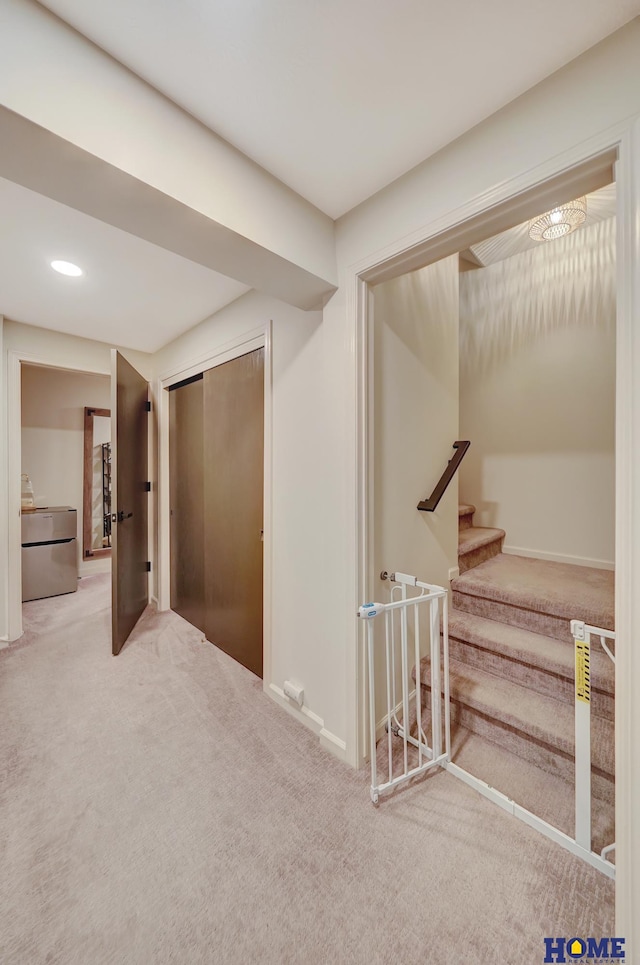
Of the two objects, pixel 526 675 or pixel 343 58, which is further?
pixel 526 675

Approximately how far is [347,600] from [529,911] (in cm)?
101

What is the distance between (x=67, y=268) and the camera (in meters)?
1.93

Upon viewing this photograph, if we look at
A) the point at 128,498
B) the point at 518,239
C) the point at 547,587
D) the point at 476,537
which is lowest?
the point at 547,587

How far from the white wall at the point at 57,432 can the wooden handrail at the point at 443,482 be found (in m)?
3.99

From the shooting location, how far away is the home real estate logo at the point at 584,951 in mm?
911

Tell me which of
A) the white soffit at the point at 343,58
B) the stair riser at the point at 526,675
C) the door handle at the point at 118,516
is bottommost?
the stair riser at the point at 526,675

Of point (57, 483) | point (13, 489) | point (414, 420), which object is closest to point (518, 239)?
point (414, 420)

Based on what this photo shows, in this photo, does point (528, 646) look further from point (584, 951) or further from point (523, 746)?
point (584, 951)

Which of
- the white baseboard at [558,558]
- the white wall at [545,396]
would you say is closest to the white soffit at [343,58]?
the white wall at [545,396]

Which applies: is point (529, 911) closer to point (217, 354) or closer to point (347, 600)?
point (347, 600)

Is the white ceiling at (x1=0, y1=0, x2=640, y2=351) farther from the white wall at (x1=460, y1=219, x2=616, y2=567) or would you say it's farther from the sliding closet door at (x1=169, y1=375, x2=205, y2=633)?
the white wall at (x1=460, y1=219, x2=616, y2=567)

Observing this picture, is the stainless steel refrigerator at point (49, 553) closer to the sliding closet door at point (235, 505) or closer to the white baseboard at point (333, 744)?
the sliding closet door at point (235, 505)

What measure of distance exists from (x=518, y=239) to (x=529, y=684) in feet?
9.75

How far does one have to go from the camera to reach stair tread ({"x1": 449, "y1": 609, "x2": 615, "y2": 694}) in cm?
155
